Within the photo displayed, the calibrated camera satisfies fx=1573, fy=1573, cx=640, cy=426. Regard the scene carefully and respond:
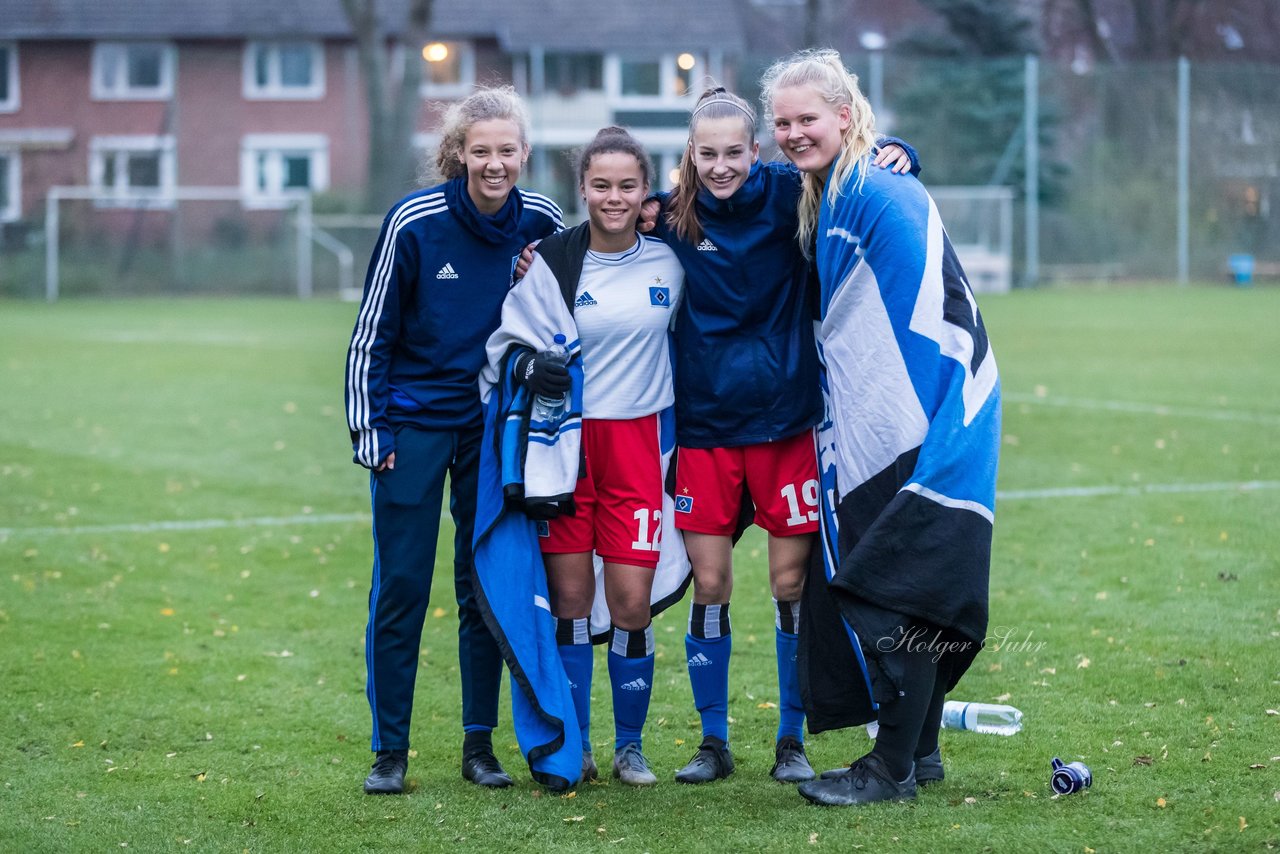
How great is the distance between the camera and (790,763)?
15.4 ft

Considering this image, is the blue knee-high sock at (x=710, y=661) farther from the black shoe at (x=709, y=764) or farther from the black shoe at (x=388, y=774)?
the black shoe at (x=388, y=774)

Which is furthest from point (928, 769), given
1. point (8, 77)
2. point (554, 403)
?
point (8, 77)

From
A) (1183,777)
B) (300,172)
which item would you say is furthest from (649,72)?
(1183,777)

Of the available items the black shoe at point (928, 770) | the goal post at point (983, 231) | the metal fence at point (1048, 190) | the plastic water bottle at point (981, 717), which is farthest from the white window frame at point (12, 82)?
the black shoe at point (928, 770)

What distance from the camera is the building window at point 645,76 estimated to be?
45.7 m

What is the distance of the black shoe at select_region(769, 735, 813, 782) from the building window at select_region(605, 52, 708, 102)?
42.2m

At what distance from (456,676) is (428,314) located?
1.91 metres

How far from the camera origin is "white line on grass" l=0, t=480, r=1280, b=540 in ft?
29.2

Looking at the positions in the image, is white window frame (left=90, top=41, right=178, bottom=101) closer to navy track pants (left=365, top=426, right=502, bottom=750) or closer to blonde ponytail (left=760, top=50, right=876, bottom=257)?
navy track pants (left=365, top=426, right=502, bottom=750)

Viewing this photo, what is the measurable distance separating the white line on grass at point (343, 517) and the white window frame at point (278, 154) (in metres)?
35.2

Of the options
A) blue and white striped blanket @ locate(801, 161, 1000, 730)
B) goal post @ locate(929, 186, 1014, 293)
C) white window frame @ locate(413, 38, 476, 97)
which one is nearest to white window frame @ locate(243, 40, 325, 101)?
white window frame @ locate(413, 38, 476, 97)

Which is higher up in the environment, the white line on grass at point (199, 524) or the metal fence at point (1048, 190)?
the metal fence at point (1048, 190)

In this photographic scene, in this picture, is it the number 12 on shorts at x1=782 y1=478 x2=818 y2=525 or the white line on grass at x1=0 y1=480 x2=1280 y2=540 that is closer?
the number 12 on shorts at x1=782 y1=478 x2=818 y2=525

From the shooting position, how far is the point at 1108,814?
4.20m
